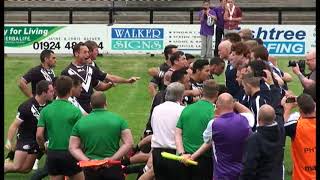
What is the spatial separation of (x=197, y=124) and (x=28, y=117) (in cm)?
285

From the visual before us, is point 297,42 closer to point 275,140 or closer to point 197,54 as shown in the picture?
point 197,54

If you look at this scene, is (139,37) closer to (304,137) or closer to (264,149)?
(304,137)

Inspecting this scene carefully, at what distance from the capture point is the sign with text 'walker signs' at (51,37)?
22.6 meters

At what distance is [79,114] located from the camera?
29.6 ft

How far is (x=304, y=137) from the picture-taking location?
25.9ft

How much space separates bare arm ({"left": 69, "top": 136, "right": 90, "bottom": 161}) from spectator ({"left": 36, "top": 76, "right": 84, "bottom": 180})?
1.89 ft

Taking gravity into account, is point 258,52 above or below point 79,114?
above

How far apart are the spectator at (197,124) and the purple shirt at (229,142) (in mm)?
490

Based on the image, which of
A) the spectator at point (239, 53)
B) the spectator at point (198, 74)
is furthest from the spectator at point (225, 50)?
the spectator at point (198, 74)

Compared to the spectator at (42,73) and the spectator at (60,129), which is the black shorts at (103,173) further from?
the spectator at (42,73)

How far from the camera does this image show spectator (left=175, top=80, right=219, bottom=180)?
8477 millimetres

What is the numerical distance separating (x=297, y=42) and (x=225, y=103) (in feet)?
48.8
